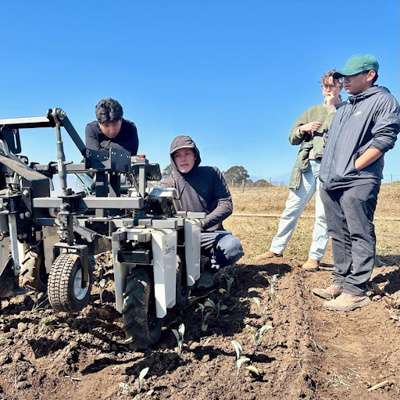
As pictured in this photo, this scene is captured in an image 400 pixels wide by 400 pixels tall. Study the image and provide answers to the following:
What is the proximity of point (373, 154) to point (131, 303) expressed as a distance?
99.7 inches

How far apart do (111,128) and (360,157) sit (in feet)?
9.63

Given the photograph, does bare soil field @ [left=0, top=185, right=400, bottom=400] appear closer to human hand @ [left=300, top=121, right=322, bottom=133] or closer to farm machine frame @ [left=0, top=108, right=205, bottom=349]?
farm machine frame @ [left=0, top=108, right=205, bottom=349]

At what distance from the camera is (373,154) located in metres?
3.29

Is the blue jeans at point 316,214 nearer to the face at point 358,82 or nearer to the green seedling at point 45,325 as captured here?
the face at point 358,82

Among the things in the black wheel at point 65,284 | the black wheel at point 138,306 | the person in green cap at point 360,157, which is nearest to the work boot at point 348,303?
the person in green cap at point 360,157

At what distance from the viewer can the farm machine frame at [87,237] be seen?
223cm

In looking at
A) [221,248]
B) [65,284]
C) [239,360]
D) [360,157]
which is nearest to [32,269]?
[65,284]

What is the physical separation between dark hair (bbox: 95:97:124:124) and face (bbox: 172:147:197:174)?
3.05ft

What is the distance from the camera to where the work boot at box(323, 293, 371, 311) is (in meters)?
3.49

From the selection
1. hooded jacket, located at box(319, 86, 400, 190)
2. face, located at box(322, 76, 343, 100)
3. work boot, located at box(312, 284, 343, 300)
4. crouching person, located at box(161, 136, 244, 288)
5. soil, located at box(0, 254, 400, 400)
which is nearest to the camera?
soil, located at box(0, 254, 400, 400)

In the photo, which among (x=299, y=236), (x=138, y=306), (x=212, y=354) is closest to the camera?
(x=138, y=306)

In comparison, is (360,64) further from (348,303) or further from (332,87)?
(348,303)

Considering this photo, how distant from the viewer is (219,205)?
4172 mm

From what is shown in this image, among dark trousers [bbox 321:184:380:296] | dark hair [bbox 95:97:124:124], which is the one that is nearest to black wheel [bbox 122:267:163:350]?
dark trousers [bbox 321:184:380:296]
